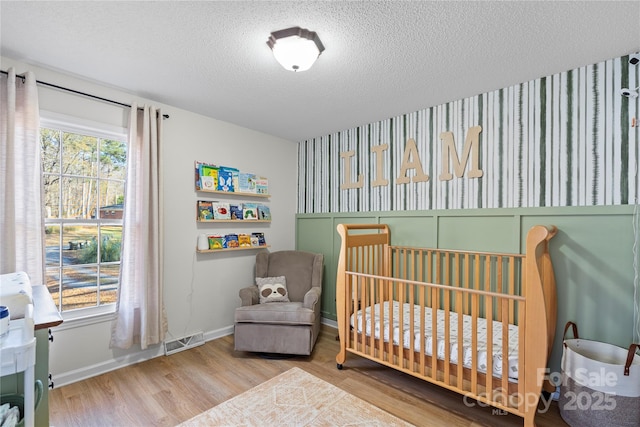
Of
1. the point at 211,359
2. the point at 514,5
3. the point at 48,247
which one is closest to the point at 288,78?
the point at 514,5

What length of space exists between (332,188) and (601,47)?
99.1 inches

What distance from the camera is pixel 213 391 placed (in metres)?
2.13

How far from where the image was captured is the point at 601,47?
1784 millimetres

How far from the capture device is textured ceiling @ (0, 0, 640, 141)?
149 cm

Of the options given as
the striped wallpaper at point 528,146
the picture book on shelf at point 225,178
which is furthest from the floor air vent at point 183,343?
the striped wallpaper at point 528,146

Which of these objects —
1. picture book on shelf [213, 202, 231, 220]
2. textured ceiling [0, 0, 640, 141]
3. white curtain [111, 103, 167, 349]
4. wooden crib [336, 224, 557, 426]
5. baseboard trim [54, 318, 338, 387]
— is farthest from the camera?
picture book on shelf [213, 202, 231, 220]

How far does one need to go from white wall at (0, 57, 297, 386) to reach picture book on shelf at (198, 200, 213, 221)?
0.24ft

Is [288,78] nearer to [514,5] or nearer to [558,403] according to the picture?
[514,5]

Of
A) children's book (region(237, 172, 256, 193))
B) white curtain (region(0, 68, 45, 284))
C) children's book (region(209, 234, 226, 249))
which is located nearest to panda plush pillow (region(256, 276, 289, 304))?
children's book (region(209, 234, 226, 249))

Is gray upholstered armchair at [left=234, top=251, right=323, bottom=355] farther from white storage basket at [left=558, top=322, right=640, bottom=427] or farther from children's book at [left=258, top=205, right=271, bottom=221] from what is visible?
white storage basket at [left=558, top=322, right=640, bottom=427]

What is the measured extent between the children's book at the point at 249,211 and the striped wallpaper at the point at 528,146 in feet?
4.15

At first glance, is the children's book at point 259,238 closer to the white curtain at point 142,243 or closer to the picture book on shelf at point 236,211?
the picture book on shelf at point 236,211

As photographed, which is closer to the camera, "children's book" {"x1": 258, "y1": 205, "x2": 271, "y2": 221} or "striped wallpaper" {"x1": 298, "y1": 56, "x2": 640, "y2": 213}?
"striped wallpaper" {"x1": 298, "y1": 56, "x2": 640, "y2": 213}

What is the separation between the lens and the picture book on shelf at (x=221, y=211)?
310 centimetres
